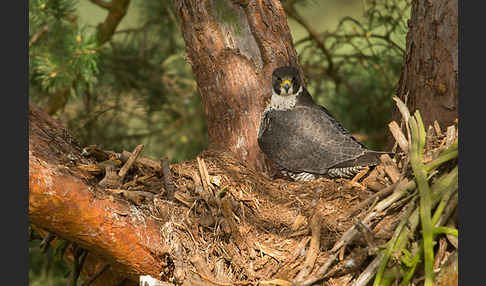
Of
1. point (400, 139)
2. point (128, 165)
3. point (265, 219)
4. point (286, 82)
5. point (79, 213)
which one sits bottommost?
point (265, 219)

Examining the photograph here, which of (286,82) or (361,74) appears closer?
(286,82)

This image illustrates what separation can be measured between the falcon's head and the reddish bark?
4.33 feet

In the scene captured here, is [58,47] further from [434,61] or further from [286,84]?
[434,61]

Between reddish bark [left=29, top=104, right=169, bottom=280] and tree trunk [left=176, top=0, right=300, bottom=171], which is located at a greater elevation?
tree trunk [left=176, top=0, right=300, bottom=171]

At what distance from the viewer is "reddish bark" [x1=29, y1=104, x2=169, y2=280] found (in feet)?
6.01

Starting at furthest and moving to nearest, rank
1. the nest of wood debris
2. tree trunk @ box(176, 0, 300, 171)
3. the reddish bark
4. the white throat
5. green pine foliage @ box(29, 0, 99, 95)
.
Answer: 1. green pine foliage @ box(29, 0, 99, 95)
2. the white throat
3. tree trunk @ box(176, 0, 300, 171)
4. the nest of wood debris
5. the reddish bark

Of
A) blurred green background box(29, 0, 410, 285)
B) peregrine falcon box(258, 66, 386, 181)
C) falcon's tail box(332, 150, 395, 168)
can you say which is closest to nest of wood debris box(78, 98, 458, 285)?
falcon's tail box(332, 150, 395, 168)

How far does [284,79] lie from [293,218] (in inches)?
38.7

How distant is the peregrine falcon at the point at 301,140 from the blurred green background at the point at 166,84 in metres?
1.23

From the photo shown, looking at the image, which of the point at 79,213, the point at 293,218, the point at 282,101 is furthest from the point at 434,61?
the point at 79,213

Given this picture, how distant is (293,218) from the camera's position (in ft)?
8.02

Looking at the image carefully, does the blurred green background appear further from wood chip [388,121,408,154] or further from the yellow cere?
wood chip [388,121,408,154]

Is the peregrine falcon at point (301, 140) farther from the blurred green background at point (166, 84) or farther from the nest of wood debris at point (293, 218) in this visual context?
the blurred green background at point (166, 84)

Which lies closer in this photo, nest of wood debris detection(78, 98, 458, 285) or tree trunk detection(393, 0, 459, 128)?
nest of wood debris detection(78, 98, 458, 285)
